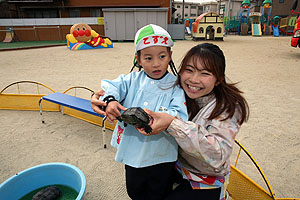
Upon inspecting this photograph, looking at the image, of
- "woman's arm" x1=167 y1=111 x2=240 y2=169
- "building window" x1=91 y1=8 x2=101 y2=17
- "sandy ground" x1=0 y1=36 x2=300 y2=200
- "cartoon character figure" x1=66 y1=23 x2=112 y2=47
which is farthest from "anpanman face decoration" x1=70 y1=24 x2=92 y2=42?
"woman's arm" x1=167 y1=111 x2=240 y2=169

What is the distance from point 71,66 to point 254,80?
253 inches

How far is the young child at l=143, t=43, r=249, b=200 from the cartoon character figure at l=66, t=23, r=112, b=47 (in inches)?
481

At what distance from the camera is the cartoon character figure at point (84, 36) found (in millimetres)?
12077

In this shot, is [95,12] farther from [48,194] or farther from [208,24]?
[48,194]

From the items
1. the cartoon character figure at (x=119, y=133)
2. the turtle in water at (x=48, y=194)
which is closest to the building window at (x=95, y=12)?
the turtle in water at (x=48, y=194)

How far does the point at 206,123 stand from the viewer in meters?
1.26

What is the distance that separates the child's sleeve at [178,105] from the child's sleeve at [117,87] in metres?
0.35

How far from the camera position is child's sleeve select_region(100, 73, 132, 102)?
1326 millimetres

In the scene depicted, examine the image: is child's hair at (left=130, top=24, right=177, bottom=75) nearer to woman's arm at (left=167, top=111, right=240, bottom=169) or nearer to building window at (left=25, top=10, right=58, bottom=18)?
woman's arm at (left=167, top=111, right=240, bottom=169)

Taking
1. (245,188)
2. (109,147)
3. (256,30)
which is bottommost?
(109,147)

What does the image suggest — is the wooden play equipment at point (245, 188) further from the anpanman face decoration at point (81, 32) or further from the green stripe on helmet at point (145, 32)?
the anpanman face decoration at point (81, 32)

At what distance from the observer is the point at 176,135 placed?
1068 millimetres

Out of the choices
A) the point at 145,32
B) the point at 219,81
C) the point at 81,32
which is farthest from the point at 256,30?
the point at 145,32

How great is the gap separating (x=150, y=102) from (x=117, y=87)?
9.9 inches
